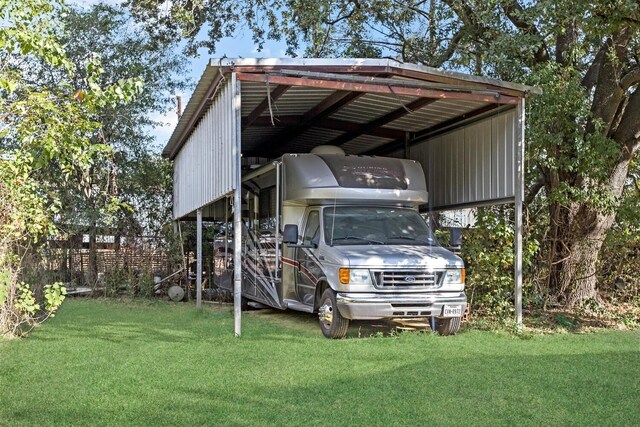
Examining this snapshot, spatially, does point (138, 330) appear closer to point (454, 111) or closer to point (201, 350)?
point (201, 350)

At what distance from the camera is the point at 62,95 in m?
7.32

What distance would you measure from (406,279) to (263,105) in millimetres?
4564

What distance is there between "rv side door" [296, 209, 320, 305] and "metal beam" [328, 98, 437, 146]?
266 cm

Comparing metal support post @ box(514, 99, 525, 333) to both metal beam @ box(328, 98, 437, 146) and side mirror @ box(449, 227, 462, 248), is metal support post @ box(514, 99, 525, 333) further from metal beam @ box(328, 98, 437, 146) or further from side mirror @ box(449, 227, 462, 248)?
metal beam @ box(328, 98, 437, 146)

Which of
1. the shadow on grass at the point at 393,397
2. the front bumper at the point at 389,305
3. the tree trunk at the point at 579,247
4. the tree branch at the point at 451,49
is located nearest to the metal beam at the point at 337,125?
the tree branch at the point at 451,49

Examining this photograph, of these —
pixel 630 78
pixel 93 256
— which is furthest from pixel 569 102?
pixel 93 256

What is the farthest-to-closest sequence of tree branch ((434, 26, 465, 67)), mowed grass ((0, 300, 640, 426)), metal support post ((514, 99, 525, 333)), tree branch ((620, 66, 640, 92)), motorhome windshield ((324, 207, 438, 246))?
tree branch ((434, 26, 465, 67))
tree branch ((620, 66, 640, 92))
metal support post ((514, 99, 525, 333))
motorhome windshield ((324, 207, 438, 246))
mowed grass ((0, 300, 640, 426))

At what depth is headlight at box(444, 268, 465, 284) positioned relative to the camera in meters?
10.2

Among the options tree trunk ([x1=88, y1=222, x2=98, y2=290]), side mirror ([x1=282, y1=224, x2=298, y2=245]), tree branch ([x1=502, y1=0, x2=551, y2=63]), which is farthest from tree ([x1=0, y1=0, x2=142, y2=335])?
tree trunk ([x1=88, y1=222, x2=98, y2=290])

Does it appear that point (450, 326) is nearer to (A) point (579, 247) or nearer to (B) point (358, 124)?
(A) point (579, 247)

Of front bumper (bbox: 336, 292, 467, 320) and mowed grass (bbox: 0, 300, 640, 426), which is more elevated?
front bumper (bbox: 336, 292, 467, 320)

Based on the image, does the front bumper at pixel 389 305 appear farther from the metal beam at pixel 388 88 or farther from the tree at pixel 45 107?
the tree at pixel 45 107

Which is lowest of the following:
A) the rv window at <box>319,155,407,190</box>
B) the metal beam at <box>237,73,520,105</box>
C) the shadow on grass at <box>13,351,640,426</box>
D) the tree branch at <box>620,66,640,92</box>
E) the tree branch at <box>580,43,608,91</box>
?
the shadow on grass at <box>13,351,640,426</box>

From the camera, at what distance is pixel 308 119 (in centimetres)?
1391
